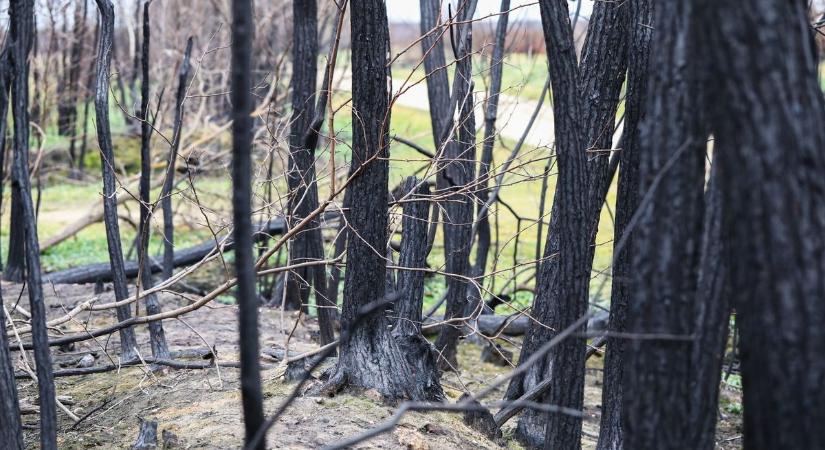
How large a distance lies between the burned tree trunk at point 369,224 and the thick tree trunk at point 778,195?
236cm

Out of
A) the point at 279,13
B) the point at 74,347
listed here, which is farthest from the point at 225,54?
the point at 74,347

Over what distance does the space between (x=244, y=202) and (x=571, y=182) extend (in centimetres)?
192

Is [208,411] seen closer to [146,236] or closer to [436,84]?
[146,236]

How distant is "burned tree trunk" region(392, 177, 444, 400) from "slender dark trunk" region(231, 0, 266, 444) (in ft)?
8.21

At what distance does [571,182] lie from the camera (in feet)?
11.9

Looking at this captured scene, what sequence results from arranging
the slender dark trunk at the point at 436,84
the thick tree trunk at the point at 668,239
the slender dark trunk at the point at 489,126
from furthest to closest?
the slender dark trunk at the point at 436,84 → the slender dark trunk at the point at 489,126 → the thick tree trunk at the point at 668,239

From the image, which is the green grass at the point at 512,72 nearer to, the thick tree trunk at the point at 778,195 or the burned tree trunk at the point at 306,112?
the burned tree trunk at the point at 306,112

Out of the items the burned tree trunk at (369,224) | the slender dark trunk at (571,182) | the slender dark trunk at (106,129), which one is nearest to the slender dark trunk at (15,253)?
the slender dark trunk at (106,129)

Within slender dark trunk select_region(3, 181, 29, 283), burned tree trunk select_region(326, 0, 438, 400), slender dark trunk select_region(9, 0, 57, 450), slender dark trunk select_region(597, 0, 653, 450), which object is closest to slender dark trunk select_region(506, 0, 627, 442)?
slender dark trunk select_region(597, 0, 653, 450)

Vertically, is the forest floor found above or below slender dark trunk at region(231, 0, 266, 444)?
below

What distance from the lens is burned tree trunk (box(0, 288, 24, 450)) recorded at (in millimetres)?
3100

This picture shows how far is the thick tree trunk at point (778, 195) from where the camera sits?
6.66 ft

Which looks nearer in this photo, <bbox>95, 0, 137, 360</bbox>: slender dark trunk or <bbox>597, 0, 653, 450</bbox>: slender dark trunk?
<bbox>597, 0, 653, 450</bbox>: slender dark trunk

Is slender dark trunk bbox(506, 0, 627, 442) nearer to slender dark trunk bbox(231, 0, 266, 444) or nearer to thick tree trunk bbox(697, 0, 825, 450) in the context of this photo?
thick tree trunk bbox(697, 0, 825, 450)
